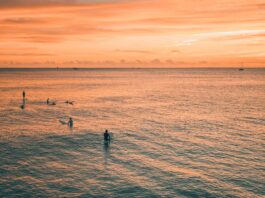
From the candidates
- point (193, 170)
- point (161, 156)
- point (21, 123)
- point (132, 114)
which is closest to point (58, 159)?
point (161, 156)

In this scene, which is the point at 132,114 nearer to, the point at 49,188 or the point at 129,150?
the point at 129,150

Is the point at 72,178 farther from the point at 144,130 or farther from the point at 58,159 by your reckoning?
the point at 144,130

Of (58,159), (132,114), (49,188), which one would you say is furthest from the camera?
(132,114)

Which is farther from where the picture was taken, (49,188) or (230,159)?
(230,159)

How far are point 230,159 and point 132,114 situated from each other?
37.8m

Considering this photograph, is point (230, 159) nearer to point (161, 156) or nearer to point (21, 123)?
point (161, 156)

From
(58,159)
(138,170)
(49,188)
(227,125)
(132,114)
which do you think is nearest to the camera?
(49,188)

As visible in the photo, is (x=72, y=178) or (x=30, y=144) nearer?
(x=72, y=178)

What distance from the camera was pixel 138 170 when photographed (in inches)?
1310

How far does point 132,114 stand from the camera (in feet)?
237

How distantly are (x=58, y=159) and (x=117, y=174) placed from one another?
935cm

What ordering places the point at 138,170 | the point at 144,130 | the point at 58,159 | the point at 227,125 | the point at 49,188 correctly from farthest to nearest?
the point at 227,125 → the point at 144,130 → the point at 58,159 → the point at 138,170 → the point at 49,188

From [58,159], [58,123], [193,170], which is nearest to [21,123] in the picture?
[58,123]

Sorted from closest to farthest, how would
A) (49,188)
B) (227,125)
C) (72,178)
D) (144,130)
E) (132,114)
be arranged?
(49,188), (72,178), (144,130), (227,125), (132,114)
